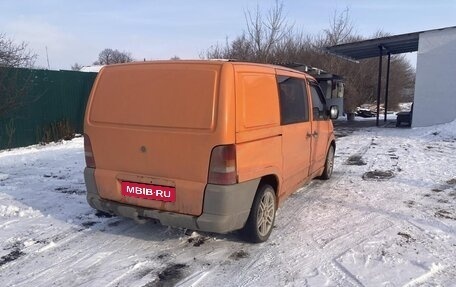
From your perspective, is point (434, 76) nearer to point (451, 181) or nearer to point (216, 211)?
point (451, 181)

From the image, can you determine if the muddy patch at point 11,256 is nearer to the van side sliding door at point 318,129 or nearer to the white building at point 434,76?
the van side sliding door at point 318,129

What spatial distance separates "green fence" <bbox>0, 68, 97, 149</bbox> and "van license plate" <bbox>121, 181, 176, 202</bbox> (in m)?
8.29

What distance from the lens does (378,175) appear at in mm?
8289

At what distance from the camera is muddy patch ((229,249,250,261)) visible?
13.6ft

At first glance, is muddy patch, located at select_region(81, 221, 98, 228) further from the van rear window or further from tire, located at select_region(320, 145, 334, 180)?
tire, located at select_region(320, 145, 334, 180)

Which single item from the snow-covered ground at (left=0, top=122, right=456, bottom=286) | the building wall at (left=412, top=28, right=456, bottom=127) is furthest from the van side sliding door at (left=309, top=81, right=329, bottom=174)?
the building wall at (left=412, top=28, right=456, bottom=127)

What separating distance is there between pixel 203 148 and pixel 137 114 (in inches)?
33.5

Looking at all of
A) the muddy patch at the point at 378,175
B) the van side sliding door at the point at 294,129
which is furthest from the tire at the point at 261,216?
the muddy patch at the point at 378,175

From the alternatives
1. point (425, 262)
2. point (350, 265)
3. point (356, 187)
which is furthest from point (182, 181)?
point (356, 187)

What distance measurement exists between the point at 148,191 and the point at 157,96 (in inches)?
38.1

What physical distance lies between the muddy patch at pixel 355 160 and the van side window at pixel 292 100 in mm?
4509

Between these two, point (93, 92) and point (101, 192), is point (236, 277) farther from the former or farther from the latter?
point (93, 92)

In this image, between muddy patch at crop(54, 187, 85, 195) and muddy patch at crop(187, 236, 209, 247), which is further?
muddy patch at crop(54, 187, 85, 195)

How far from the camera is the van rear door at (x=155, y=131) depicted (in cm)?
384
